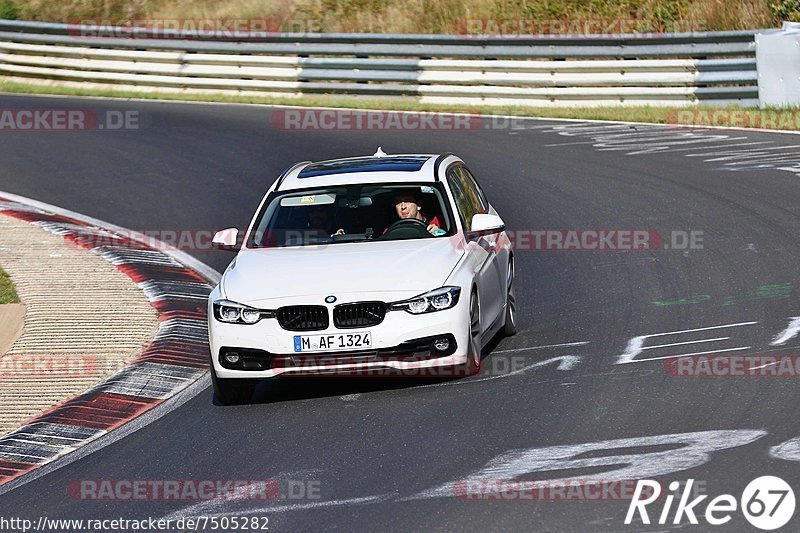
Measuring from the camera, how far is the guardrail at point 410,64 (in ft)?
77.5

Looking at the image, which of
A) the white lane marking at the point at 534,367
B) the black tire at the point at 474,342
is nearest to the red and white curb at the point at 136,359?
the white lane marking at the point at 534,367

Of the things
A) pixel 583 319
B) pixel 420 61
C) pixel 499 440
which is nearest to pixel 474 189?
pixel 583 319

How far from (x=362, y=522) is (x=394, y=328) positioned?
104 inches

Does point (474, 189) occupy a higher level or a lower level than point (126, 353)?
higher

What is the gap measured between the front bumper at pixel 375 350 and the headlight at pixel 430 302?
0.04 m

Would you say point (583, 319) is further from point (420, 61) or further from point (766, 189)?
point (420, 61)

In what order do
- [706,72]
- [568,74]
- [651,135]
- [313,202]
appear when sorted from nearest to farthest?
[313,202] < [651,135] < [706,72] < [568,74]

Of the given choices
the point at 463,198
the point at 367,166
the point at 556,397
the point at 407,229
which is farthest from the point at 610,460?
the point at 367,166

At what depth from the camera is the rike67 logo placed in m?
6.44

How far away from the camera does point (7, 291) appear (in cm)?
1331

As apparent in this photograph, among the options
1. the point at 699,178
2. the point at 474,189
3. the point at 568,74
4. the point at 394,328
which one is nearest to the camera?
the point at 394,328

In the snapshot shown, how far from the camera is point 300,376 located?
9.52 meters

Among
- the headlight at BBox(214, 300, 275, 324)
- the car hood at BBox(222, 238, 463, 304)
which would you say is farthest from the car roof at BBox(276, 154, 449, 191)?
the headlight at BBox(214, 300, 275, 324)

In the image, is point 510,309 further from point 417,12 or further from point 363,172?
point 417,12
